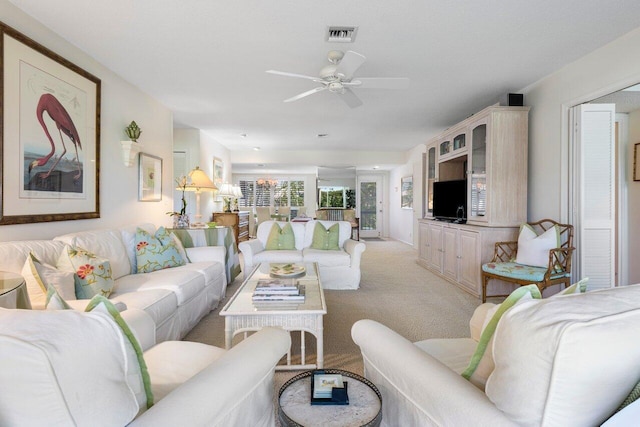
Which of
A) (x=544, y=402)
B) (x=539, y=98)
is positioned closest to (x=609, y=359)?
(x=544, y=402)

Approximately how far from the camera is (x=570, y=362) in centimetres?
66

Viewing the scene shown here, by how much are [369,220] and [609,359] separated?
9919mm

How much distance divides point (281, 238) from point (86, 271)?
2.51m

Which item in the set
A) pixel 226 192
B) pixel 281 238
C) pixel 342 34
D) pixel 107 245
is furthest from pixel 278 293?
pixel 226 192

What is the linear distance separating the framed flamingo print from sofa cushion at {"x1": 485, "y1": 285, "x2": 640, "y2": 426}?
9.45 ft

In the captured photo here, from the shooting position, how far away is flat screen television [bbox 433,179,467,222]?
14.4 feet

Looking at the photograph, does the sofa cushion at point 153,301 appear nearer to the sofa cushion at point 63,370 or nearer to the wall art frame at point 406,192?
the sofa cushion at point 63,370

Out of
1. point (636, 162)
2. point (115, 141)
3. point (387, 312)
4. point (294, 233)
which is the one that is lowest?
point (387, 312)

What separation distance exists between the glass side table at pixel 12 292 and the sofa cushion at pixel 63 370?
49 cm

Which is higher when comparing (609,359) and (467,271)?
(609,359)

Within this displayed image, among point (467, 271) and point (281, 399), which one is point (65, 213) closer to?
point (281, 399)

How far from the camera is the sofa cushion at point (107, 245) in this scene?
2439mm

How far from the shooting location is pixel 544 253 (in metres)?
3.15

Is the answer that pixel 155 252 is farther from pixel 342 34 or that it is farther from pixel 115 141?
pixel 342 34
